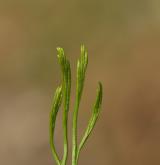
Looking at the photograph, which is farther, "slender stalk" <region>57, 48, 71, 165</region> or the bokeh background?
the bokeh background

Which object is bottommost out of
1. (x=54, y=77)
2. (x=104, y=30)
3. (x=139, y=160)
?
(x=139, y=160)

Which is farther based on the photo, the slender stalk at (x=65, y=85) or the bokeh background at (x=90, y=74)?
the bokeh background at (x=90, y=74)

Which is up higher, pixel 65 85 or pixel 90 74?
pixel 65 85

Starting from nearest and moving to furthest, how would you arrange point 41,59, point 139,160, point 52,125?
point 52,125 < point 139,160 < point 41,59

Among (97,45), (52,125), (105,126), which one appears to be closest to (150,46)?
(97,45)

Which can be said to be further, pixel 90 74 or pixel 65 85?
pixel 90 74

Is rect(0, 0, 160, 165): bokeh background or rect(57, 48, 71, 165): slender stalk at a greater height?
rect(57, 48, 71, 165): slender stalk

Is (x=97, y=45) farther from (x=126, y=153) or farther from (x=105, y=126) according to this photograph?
(x=126, y=153)

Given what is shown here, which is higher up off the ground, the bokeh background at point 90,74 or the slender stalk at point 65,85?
the slender stalk at point 65,85
